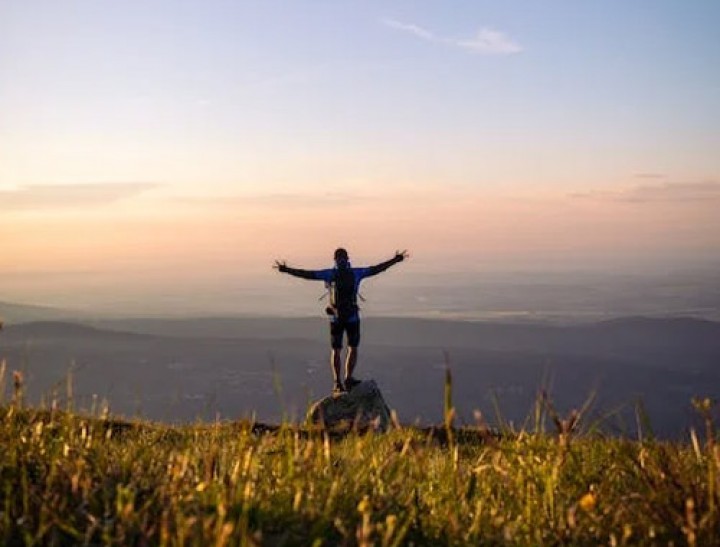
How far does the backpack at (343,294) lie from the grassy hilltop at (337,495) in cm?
1464

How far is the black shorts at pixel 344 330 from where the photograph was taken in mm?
20109

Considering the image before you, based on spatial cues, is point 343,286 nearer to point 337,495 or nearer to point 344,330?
point 344,330

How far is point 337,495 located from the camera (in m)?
4.06

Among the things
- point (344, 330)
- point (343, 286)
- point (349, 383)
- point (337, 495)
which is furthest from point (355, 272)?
point (337, 495)

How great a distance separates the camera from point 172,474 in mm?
4176

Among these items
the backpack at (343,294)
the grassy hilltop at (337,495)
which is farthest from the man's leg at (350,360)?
the grassy hilltop at (337,495)

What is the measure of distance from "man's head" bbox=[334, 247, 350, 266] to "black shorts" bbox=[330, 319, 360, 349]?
1.50m

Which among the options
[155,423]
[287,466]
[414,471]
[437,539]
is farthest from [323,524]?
[155,423]

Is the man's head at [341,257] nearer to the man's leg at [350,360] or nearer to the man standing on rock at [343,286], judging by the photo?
the man standing on rock at [343,286]

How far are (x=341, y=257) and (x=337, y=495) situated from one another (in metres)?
15.7

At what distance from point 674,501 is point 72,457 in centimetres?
313

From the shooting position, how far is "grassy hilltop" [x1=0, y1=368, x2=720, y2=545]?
3576 millimetres

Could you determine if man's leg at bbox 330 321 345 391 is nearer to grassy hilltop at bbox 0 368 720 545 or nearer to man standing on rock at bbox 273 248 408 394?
man standing on rock at bbox 273 248 408 394

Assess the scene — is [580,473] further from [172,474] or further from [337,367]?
[337,367]
